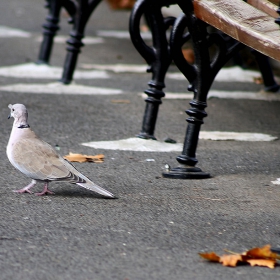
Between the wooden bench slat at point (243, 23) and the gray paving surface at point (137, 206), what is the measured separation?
0.86 metres

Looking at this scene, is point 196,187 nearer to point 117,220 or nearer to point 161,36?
point 117,220

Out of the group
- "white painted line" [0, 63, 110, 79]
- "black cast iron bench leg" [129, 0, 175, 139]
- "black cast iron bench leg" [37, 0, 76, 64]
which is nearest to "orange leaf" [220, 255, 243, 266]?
"black cast iron bench leg" [129, 0, 175, 139]

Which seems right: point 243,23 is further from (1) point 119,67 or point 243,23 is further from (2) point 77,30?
(1) point 119,67

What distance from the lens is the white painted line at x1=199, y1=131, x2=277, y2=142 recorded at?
19.0 ft

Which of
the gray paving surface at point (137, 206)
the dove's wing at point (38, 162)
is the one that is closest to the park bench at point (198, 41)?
the gray paving surface at point (137, 206)

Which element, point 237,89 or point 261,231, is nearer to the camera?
point 261,231

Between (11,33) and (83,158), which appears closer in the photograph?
(83,158)

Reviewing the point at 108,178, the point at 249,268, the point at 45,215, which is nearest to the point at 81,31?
the point at 108,178

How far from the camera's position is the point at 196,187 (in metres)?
4.41

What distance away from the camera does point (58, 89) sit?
7449 mm

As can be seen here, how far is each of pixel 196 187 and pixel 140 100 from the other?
2833 mm

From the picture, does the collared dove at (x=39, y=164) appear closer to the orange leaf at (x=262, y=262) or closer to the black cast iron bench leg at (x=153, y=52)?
the orange leaf at (x=262, y=262)

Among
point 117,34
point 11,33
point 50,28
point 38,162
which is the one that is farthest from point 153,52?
point 117,34

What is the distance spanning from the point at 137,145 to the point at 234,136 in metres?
0.89
